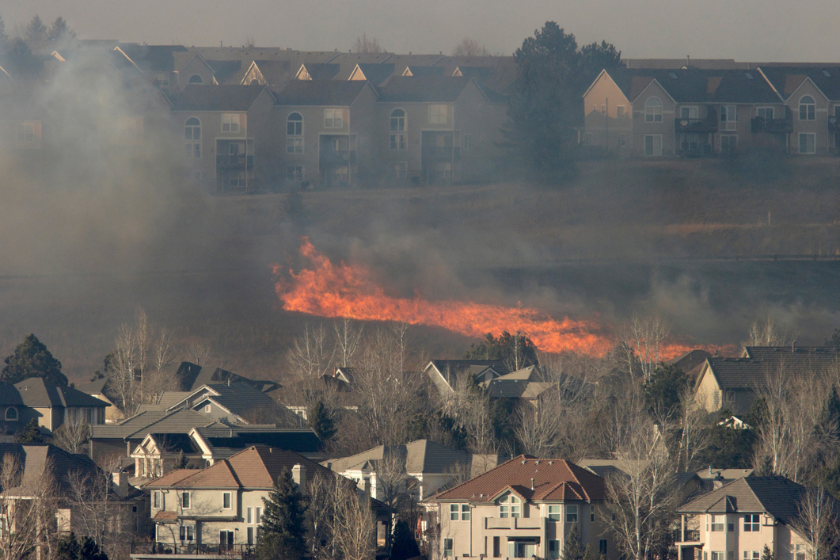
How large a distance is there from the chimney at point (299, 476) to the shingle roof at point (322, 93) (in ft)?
248

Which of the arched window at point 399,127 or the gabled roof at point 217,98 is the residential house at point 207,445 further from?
the arched window at point 399,127

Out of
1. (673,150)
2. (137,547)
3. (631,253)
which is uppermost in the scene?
(673,150)

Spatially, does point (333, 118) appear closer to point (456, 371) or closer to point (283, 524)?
point (456, 371)

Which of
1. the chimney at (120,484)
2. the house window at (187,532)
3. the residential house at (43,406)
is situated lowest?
the house window at (187,532)

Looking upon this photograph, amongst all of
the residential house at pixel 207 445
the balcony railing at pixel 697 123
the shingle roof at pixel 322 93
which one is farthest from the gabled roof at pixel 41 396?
the balcony railing at pixel 697 123

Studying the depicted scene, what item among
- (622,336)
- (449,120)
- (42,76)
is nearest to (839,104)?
(449,120)

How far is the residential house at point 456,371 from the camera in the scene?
85200 mm

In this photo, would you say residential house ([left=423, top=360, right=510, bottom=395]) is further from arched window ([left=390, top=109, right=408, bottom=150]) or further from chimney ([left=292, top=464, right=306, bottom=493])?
arched window ([left=390, top=109, right=408, bottom=150])

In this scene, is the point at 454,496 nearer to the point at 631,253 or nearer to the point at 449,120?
the point at 631,253

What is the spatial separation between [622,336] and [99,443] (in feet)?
124

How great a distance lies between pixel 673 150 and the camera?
134 m

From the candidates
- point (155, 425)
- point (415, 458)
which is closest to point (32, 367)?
point (155, 425)

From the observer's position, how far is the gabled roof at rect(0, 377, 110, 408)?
83.0 metres

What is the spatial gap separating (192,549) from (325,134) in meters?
77.3
